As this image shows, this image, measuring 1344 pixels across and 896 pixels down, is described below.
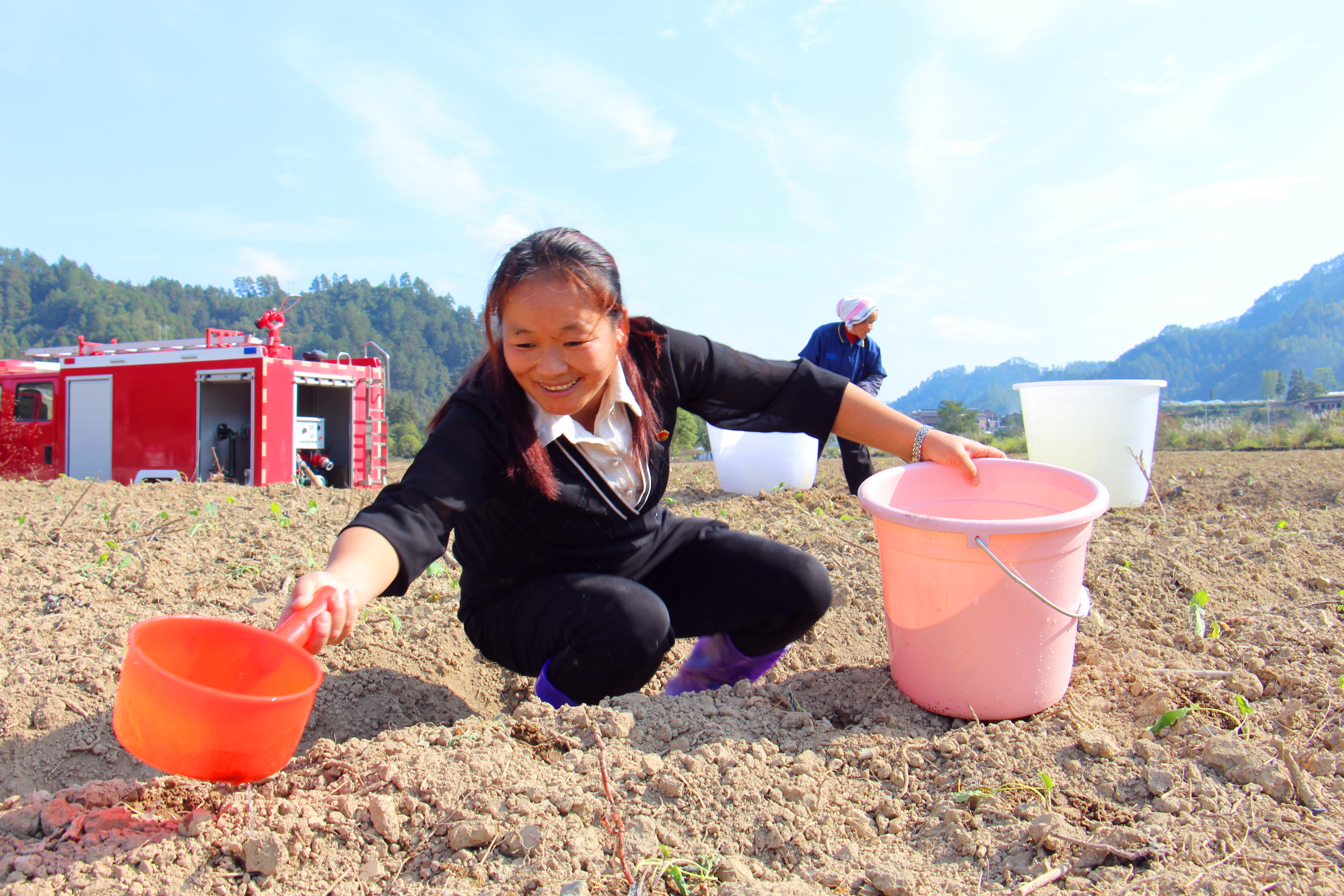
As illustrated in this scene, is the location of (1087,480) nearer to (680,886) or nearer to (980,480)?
(980,480)

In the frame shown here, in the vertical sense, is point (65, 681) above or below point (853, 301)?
Result: below

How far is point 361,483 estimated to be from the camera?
8.84 meters

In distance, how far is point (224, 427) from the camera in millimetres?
8102

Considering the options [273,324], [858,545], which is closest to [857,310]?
[858,545]

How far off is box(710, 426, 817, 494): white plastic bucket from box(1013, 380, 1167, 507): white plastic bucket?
1646mm

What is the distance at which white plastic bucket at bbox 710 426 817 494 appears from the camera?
570 centimetres

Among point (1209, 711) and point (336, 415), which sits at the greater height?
point (336, 415)

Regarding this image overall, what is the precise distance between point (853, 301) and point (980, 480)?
142 inches

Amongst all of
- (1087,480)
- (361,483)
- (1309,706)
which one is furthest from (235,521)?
(361,483)

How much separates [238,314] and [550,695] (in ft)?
281

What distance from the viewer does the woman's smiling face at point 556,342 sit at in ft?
5.02

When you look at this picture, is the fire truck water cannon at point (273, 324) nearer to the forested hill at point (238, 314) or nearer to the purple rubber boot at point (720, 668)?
the purple rubber boot at point (720, 668)

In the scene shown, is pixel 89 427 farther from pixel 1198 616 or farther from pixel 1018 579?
pixel 1198 616

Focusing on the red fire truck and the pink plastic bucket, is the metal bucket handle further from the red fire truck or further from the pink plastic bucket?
the red fire truck
